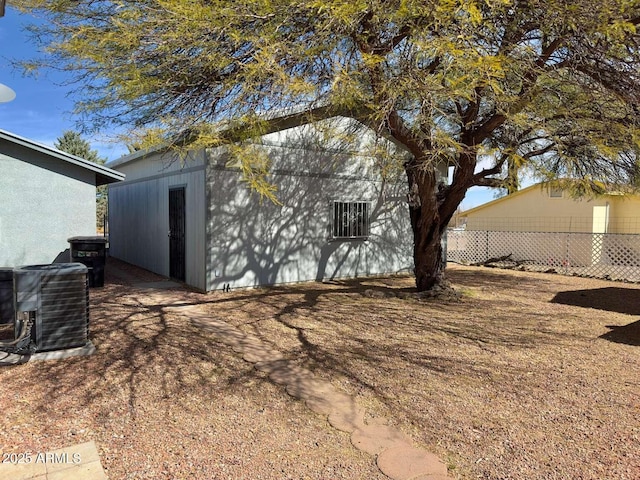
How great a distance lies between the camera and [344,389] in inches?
155

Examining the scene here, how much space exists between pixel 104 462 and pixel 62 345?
2315 millimetres

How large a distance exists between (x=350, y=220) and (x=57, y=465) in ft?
27.6

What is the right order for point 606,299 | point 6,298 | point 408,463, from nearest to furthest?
point 408,463 < point 6,298 < point 606,299

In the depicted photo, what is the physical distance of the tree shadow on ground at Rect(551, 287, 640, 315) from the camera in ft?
25.4

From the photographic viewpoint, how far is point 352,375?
426 cm

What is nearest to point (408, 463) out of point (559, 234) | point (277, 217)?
point (277, 217)

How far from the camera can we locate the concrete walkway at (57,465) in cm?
254

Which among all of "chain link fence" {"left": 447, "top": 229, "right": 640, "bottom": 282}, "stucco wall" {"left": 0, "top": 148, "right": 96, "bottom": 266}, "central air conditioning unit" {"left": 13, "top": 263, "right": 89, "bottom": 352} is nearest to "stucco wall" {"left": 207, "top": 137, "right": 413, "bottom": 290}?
"stucco wall" {"left": 0, "top": 148, "right": 96, "bottom": 266}

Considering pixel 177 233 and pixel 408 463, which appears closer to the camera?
pixel 408 463

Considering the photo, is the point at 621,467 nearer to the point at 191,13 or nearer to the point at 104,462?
the point at 104,462

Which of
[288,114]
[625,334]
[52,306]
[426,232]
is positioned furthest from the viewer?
[426,232]

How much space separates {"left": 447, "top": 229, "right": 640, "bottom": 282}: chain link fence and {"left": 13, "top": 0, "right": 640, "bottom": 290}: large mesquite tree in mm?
7237

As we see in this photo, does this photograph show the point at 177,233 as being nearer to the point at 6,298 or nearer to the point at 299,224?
the point at 299,224

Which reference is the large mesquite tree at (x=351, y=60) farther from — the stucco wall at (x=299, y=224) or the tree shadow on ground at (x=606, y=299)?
the tree shadow on ground at (x=606, y=299)
